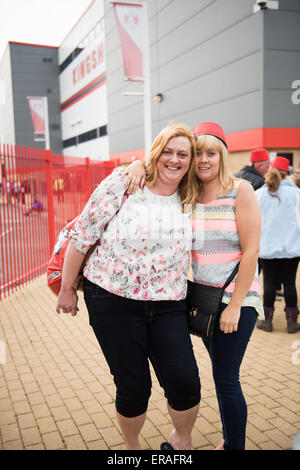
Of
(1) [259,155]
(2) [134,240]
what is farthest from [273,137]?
(2) [134,240]

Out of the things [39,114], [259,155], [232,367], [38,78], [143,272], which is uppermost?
[38,78]

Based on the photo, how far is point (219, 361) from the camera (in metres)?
2.10

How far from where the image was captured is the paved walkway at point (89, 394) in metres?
2.66

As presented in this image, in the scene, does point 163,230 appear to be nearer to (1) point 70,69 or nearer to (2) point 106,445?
(2) point 106,445

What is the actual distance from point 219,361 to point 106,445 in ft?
3.43

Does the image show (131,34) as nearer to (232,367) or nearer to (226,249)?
(226,249)

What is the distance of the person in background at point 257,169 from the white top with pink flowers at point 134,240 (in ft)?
10.2

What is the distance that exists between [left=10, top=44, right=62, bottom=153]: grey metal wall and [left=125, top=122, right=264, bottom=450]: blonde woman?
1545 inches

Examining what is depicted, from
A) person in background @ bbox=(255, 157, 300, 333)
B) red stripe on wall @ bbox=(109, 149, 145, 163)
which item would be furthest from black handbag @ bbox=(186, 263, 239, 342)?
red stripe on wall @ bbox=(109, 149, 145, 163)

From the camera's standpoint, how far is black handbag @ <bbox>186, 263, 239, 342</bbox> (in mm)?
2027

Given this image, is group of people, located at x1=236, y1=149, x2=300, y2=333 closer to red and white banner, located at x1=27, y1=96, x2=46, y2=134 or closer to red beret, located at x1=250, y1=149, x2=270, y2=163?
red beret, located at x1=250, y1=149, x2=270, y2=163

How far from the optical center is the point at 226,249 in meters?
2.05

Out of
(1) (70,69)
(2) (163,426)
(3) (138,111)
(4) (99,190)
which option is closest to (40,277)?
(2) (163,426)

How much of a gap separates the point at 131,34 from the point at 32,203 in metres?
4.94
